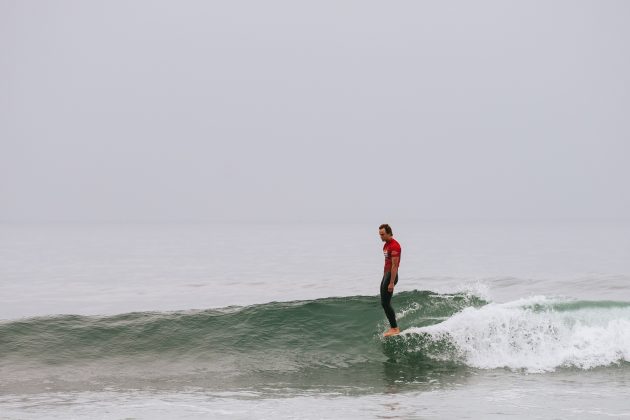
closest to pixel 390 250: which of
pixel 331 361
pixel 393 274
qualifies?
pixel 393 274

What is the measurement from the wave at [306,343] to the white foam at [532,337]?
2cm

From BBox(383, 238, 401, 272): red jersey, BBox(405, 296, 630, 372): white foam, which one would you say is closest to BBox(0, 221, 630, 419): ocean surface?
BBox(405, 296, 630, 372): white foam

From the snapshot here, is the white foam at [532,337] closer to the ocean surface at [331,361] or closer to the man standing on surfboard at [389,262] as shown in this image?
the ocean surface at [331,361]

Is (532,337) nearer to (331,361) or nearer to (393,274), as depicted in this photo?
(393,274)

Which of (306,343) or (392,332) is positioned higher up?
(392,332)


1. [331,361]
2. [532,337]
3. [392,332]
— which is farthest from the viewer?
A: [392,332]

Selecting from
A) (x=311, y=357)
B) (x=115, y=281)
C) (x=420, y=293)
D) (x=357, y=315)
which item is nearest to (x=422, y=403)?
(x=311, y=357)

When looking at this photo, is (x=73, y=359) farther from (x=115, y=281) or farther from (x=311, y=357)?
(x=115, y=281)

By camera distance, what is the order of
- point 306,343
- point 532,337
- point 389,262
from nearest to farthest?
point 389,262, point 532,337, point 306,343

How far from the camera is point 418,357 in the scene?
48.1 ft

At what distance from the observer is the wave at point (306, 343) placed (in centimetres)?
1405

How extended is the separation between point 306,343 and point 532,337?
499 centimetres

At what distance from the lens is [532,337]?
15.2m

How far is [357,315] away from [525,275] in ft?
83.0
